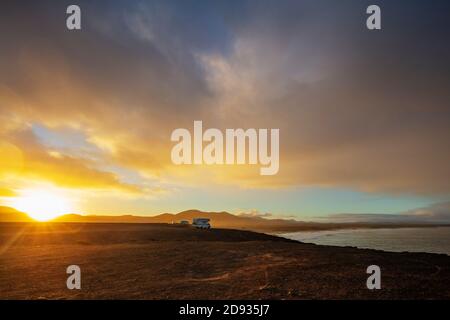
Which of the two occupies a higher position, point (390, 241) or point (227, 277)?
point (227, 277)

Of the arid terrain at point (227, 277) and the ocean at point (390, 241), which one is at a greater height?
the arid terrain at point (227, 277)

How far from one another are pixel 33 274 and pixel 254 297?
42.6 ft

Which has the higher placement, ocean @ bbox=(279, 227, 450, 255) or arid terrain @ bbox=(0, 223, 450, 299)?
arid terrain @ bbox=(0, 223, 450, 299)

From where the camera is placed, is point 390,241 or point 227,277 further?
point 390,241

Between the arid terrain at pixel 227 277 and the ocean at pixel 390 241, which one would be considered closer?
the arid terrain at pixel 227 277

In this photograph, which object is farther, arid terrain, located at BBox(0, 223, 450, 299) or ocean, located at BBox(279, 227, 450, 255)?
ocean, located at BBox(279, 227, 450, 255)
